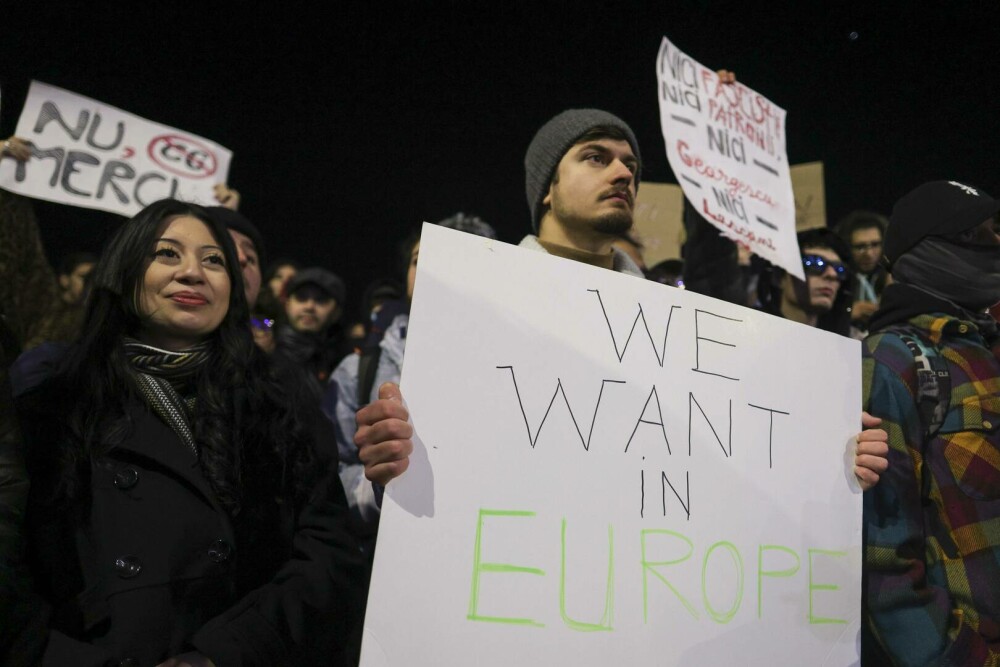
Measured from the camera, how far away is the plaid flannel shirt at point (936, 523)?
1.78 m

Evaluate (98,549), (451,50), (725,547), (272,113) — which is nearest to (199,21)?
(272,113)

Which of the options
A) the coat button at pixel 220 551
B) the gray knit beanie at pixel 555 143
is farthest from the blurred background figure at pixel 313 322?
the coat button at pixel 220 551

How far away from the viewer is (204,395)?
1722 mm

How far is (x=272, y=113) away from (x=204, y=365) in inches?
239

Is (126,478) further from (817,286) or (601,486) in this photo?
(817,286)

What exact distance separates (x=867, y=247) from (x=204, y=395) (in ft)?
12.0

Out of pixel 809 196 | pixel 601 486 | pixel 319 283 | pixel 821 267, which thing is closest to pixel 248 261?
pixel 319 283

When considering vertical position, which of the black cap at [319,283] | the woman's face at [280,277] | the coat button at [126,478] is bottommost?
the coat button at [126,478]

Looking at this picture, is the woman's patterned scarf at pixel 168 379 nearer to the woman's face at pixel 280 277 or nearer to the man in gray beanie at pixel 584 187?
the man in gray beanie at pixel 584 187

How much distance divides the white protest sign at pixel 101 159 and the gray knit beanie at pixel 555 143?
1652 millimetres

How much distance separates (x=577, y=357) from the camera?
1414 mm

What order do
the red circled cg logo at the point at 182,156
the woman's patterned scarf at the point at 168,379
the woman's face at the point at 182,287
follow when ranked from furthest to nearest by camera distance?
the red circled cg logo at the point at 182,156, the woman's face at the point at 182,287, the woman's patterned scarf at the point at 168,379

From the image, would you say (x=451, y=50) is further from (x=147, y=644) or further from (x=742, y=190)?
(x=147, y=644)

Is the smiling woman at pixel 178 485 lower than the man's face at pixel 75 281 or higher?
lower
